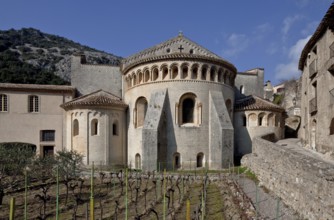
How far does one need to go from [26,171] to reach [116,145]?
10836 mm

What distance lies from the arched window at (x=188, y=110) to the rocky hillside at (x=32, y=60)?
156ft

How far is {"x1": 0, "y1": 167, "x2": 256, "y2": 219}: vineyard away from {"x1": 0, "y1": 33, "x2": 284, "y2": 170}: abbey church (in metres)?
3.99

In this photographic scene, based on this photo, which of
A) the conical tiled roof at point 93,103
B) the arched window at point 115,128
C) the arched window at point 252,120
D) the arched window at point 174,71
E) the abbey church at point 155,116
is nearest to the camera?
the abbey church at point 155,116

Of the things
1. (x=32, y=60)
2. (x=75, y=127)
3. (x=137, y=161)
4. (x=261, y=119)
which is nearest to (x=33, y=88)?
(x=75, y=127)

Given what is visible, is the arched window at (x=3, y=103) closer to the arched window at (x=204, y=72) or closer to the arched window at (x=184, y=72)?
the arched window at (x=184, y=72)

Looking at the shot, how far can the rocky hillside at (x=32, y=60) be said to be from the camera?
64.3m

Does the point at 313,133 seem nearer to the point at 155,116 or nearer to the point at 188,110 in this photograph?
the point at 188,110

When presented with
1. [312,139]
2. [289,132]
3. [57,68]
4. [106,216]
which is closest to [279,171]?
[106,216]

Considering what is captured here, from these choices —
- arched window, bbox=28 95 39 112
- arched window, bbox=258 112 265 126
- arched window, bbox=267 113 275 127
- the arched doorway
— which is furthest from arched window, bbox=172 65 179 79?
arched window, bbox=28 95 39 112

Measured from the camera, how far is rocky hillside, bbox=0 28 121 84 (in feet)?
211

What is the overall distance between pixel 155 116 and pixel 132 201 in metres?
10.6

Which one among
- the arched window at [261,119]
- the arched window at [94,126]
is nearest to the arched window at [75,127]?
the arched window at [94,126]

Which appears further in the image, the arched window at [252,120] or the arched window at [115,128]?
the arched window at [252,120]

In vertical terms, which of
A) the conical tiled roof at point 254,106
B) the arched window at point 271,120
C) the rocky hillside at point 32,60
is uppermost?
the rocky hillside at point 32,60
